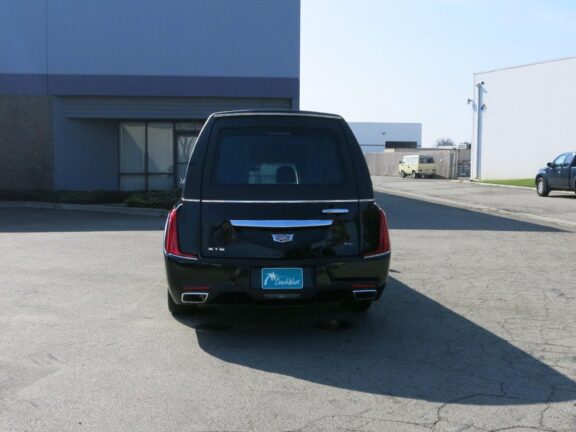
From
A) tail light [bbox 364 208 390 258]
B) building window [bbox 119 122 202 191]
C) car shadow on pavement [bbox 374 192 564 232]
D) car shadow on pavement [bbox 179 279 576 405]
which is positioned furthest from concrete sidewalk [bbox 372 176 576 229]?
tail light [bbox 364 208 390 258]

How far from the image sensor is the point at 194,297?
5.37 m

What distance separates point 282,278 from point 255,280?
0.22 meters

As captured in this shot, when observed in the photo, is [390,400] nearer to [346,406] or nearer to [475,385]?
[346,406]

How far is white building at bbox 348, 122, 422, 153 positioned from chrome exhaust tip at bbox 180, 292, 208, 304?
94831mm

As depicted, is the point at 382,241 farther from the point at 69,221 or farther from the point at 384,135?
the point at 384,135

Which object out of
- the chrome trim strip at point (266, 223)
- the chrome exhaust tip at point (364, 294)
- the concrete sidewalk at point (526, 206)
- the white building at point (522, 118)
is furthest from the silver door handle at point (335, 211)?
the white building at point (522, 118)

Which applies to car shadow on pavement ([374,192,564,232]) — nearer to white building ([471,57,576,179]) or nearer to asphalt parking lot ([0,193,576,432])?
asphalt parking lot ([0,193,576,432])

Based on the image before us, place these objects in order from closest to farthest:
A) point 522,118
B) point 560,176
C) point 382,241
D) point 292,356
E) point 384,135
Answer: point 292,356 < point 382,241 < point 560,176 < point 522,118 < point 384,135

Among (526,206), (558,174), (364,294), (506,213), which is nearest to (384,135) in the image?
(558,174)

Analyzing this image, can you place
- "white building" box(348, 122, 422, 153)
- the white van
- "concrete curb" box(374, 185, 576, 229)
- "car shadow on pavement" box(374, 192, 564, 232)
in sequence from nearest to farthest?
"car shadow on pavement" box(374, 192, 564, 232) < "concrete curb" box(374, 185, 576, 229) < the white van < "white building" box(348, 122, 422, 153)

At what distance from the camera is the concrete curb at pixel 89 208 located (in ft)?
56.1

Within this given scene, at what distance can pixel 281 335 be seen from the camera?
584 cm

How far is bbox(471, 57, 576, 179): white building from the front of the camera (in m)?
37.8

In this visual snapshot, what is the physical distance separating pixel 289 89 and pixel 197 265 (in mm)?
15975
